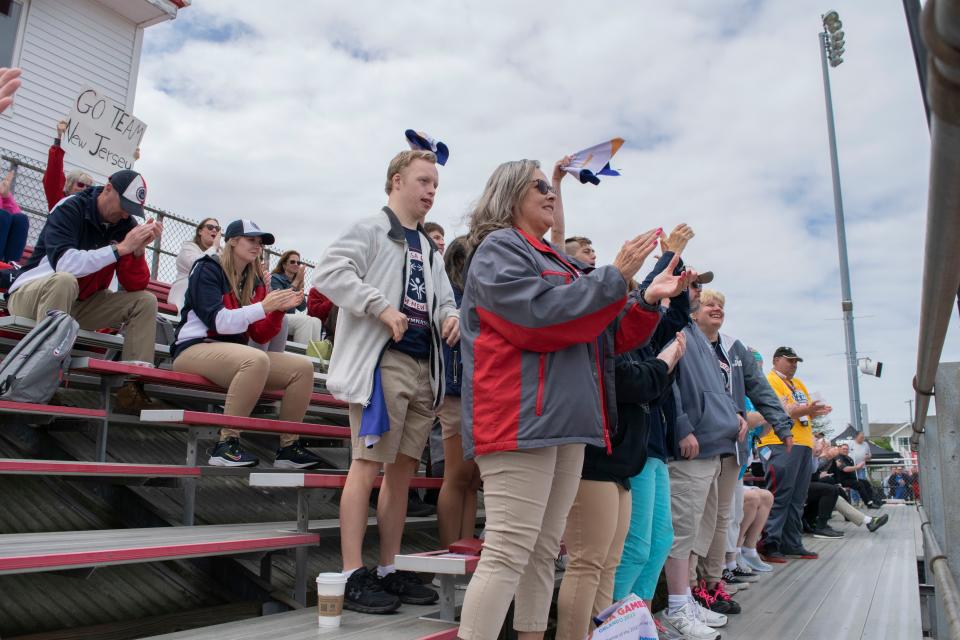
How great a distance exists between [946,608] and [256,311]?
340 centimetres

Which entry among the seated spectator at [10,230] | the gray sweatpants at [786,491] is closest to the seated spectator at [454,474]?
the gray sweatpants at [786,491]

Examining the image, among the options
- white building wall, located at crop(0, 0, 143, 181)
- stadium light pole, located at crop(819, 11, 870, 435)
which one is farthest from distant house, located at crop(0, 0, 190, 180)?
stadium light pole, located at crop(819, 11, 870, 435)

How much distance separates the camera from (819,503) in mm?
8359

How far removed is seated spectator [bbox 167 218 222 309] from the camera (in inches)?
244

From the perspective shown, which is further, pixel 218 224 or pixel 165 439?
pixel 218 224

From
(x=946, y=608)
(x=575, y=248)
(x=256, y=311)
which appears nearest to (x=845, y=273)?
(x=575, y=248)

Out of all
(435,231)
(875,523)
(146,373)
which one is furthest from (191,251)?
(875,523)

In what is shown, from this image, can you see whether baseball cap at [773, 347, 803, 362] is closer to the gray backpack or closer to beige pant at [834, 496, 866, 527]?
beige pant at [834, 496, 866, 527]

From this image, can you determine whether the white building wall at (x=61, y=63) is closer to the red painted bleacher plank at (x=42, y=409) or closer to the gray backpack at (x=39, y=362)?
the gray backpack at (x=39, y=362)

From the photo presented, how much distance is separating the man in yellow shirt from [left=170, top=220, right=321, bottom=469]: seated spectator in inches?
160

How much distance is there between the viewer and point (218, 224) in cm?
644

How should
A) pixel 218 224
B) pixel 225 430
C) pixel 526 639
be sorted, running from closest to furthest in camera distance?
1. pixel 526 639
2. pixel 225 430
3. pixel 218 224

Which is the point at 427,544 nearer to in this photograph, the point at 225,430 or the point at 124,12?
the point at 225,430

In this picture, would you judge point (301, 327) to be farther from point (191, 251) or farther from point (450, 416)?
point (450, 416)
